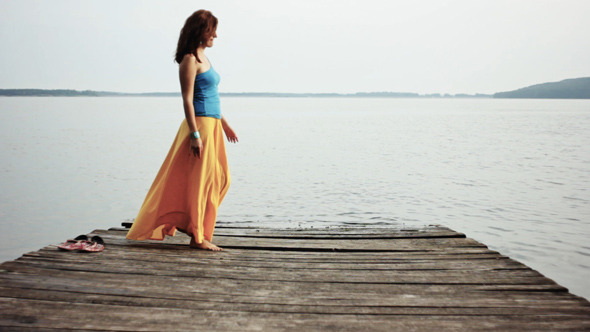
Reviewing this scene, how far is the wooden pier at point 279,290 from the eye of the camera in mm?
2980

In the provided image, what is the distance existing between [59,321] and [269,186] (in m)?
12.3

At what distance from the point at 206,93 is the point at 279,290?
6.36 feet

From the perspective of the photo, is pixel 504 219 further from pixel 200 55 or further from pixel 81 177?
pixel 81 177

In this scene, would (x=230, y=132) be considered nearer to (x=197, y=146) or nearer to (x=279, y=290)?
(x=197, y=146)

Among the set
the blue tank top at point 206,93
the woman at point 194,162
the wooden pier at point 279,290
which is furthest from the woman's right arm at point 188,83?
the wooden pier at point 279,290

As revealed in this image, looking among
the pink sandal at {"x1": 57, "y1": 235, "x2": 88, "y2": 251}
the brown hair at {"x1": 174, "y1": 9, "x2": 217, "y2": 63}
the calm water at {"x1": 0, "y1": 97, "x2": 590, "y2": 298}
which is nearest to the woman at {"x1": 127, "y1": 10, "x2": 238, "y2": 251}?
the brown hair at {"x1": 174, "y1": 9, "x2": 217, "y2": 63}

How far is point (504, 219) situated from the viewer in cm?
1135

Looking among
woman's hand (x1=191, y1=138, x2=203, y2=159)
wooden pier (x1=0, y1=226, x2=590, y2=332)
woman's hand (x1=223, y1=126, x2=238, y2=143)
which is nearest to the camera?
wooden pier (x1=0, y1=226, x2=590, y2=332)

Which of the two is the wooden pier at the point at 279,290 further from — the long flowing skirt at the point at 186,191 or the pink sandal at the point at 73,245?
the long flowing skirt at the point at 186,191

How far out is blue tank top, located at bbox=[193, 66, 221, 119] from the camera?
4.48 metres

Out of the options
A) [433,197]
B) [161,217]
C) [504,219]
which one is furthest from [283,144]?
[161,217]

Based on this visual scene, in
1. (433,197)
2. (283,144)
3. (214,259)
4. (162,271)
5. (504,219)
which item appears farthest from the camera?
(283,144)

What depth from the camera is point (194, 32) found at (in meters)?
4.33

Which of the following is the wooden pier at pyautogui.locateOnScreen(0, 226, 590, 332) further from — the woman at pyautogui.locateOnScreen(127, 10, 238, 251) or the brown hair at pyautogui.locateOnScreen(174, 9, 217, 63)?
the brown hair at pyautogui.locateOnScreen(174, 9, 217, 63)
